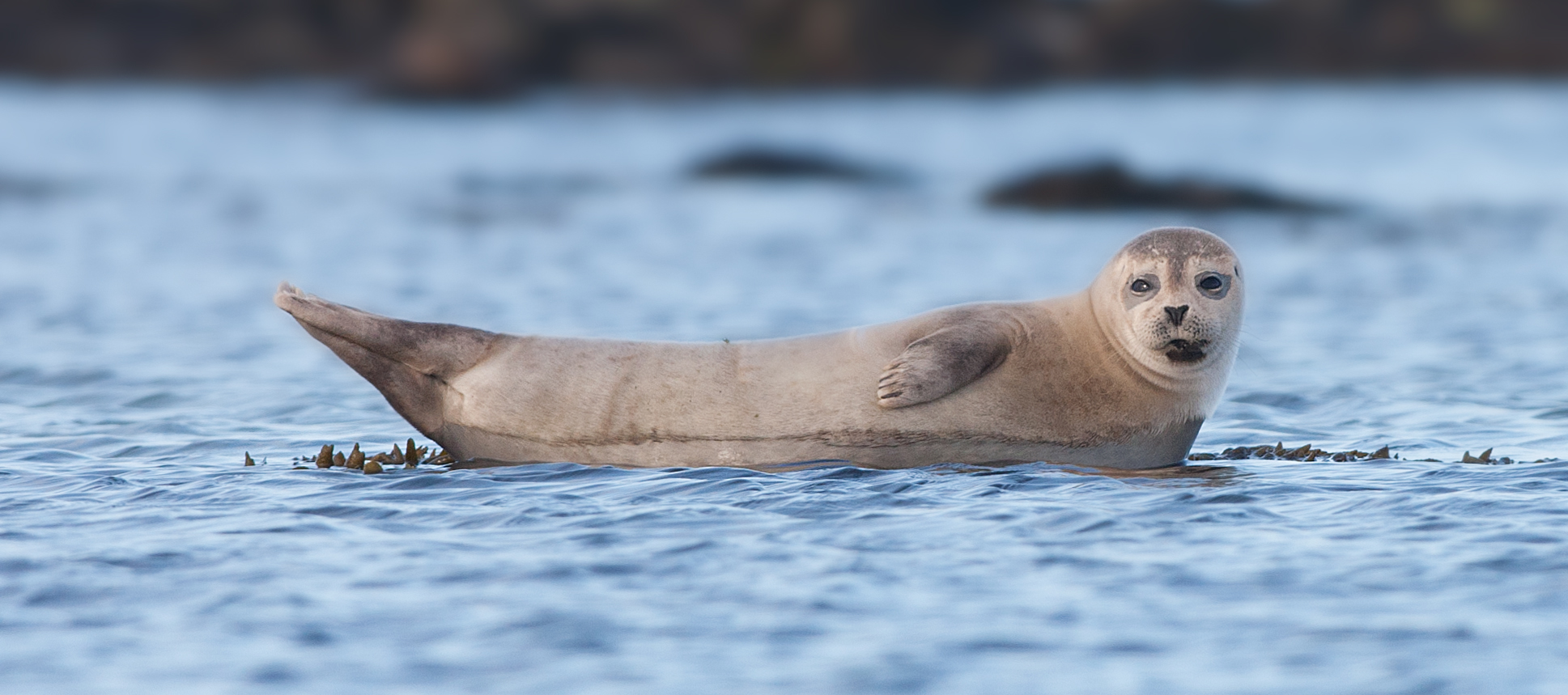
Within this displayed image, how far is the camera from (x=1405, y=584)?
716 centimetres

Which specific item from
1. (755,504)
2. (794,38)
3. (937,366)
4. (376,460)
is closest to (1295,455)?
(937,366)

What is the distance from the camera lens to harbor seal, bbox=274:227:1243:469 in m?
9.05

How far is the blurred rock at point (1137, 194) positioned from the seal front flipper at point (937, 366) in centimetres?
1915

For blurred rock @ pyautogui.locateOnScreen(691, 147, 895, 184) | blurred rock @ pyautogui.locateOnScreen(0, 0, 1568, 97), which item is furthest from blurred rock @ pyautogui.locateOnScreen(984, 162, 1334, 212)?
blurred rock @ pyautogui.locateOnScreen(0, 0, 1568, 97)

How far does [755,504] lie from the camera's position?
27.7 ft

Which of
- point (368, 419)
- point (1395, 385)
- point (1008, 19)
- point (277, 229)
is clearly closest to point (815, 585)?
point (368, 419)

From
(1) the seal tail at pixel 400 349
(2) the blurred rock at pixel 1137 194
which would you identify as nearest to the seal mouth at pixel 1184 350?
(1) the seal tail at pixel 400 349

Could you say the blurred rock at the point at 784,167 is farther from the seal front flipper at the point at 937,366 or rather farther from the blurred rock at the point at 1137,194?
the seal front flipper at the point at 937,366

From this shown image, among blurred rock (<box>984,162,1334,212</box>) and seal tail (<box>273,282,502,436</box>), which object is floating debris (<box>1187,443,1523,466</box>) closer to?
seal tail (<box>273,282,502,436</box>)

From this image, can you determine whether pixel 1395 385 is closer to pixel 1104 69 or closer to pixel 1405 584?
pixel 1405 584

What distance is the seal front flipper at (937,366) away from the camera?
8.86m

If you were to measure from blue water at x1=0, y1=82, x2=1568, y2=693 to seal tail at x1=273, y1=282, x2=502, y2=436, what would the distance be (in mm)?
387

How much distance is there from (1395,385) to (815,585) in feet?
23.4

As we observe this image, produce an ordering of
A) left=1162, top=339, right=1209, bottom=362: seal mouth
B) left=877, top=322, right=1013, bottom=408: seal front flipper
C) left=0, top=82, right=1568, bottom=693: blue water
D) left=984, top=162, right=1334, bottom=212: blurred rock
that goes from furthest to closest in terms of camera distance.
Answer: left=984, top=162, right=1334, bottom=212: blurred rock < left=1162, top=339, right=1209, bottom=362: seal mouth < left=877, top=322, right=1013, bottom=408: seal front flipper < left=0, top=82, right=1568, bottom=693: blue water
